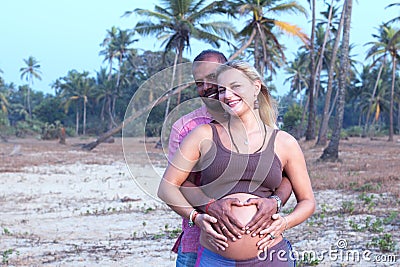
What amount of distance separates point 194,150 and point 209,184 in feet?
0.51

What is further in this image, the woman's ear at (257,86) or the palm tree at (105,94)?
the palm tree at (105,94)

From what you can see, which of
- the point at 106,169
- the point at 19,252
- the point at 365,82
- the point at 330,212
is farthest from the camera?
the point at 365,82

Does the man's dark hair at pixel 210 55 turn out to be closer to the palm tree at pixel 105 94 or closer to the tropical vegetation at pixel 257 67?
the tropical vegetation at pixel 257 67

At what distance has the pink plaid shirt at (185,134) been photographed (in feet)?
8.11

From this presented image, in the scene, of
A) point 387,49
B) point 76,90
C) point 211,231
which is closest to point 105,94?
point 76,90

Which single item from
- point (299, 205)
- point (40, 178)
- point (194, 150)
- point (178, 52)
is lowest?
point (40, 178)

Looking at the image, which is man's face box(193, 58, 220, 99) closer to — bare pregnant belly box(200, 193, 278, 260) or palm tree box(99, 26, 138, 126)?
bare pregnant belly box(200, 193, 278, 260)

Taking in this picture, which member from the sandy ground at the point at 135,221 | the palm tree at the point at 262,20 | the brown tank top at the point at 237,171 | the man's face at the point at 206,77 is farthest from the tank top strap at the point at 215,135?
the palm tree at the point at 262,20

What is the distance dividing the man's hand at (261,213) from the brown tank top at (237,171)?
0.22 feet

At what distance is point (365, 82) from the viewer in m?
46.9

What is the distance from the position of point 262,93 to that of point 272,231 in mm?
609

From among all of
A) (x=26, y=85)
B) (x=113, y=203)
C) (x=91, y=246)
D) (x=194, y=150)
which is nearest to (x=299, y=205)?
(x=194, y=150)

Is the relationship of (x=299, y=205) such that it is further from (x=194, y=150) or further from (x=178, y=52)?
(x=178, y=52)

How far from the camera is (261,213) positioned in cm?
214
